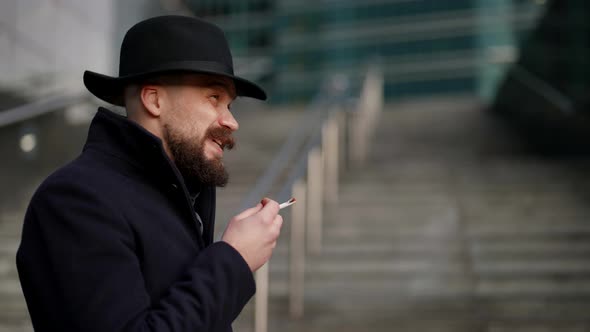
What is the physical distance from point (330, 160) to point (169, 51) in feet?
17.8

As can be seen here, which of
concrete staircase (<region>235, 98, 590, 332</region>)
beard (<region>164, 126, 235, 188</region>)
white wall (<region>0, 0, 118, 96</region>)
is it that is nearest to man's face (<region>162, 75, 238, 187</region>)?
beard (<region>164, 126, 235, 188</region>)

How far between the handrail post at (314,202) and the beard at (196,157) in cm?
404

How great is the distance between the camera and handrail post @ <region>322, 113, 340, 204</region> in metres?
6.50

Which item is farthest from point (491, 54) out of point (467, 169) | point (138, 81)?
point (138, 81)

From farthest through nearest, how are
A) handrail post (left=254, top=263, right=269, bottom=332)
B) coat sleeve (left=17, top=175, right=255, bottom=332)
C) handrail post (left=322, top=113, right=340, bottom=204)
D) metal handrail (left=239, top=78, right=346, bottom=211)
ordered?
handrail post (left=322, top=113, right=340, bottom=204) → metal handrail (left=239, top=78, right=346, bottom=211) → handrail post (left=254, top=263, right=269, bottom=332) → coat sleeve (left=17, top=175, right=255, bottom=332)

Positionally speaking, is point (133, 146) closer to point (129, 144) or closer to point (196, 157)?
point (129, 144)

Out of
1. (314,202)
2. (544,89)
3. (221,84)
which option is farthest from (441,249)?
(221,84)

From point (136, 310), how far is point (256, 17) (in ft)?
114

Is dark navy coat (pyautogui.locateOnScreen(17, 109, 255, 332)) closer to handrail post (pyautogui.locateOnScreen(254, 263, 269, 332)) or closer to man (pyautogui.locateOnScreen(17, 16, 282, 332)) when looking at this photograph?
man (pyautogui.locateOnScreen(17, 16, 282, 332))

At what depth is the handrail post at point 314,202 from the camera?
18.3ft

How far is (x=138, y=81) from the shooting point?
1368 millimetres

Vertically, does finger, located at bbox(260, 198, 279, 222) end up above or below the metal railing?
above

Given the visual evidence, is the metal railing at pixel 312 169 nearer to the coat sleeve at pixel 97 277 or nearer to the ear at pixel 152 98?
the ear at pixel 152 98

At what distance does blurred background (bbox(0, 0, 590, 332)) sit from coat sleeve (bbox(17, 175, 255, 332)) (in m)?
A: 1.97
